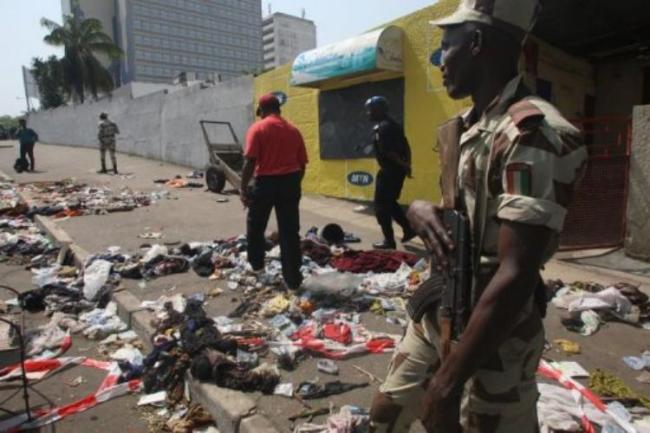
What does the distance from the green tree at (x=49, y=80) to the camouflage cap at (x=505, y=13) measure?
42.8m

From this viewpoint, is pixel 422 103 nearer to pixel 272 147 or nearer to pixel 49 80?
pixel 272 147

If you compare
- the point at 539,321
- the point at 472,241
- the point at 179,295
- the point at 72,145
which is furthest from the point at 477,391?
the point at 72,145

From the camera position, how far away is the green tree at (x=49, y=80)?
37844 millimetres

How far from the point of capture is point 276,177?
464 centimetres

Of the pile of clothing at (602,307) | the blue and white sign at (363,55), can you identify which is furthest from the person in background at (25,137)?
the pile of clothing at (602,307)

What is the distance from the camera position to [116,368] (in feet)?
11.9

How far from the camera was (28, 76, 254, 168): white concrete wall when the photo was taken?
1409 cm

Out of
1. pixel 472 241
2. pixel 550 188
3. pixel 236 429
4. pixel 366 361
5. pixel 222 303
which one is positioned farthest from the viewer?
pixel 222 303

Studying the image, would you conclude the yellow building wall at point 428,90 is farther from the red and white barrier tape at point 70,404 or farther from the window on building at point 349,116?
the red and white barrier tape at point 70,404

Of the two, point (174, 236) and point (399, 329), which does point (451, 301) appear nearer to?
point (399, 329)

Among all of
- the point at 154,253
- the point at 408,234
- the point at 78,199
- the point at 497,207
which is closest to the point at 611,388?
the point at 497,207

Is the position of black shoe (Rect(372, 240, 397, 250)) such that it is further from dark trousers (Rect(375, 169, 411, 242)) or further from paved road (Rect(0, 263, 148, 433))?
paved road (Rect(0, 263, 148, 433))

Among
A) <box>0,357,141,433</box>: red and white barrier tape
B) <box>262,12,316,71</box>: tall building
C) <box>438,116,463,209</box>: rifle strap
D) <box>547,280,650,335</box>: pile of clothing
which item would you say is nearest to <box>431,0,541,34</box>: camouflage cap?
<box>438,116,463,209</box>: rifle strap

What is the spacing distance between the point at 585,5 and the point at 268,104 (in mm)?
4954
